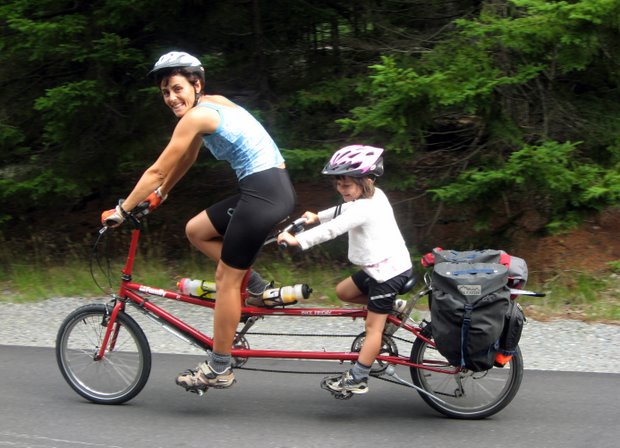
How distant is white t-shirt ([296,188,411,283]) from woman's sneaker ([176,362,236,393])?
3.59 feet

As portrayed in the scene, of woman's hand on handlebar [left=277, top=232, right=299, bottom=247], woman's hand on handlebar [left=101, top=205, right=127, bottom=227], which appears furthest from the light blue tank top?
woman's hand on handlebar [left=101, top=205, right=127, bottom=227]

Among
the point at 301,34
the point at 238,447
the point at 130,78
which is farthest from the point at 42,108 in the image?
the point at 238,447

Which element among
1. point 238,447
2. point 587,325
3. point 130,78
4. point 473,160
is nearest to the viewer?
point 238,447

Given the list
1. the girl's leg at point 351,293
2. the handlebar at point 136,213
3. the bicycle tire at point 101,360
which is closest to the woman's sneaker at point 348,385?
the girl's leg at point 351,293

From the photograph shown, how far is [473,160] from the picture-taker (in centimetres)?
852

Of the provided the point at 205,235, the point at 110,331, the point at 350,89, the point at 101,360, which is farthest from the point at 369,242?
the point at 350,89

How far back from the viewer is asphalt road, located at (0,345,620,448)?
15.7 ft

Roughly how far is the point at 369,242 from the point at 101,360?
6.42 ft

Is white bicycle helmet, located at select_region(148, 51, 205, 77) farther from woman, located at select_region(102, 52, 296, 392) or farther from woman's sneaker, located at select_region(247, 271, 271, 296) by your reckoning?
woman's sneaker, located at select_region(247, 271, 271, 296)

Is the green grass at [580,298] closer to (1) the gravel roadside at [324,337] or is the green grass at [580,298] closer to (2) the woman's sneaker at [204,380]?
(1) the gravel roadside at [324,337]

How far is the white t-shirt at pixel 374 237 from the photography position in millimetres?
4840

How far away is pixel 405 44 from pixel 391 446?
496 centimetres

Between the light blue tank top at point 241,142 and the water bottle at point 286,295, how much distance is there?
750 millimetres

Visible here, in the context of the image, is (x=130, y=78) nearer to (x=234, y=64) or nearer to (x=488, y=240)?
(x=234, y=64)
